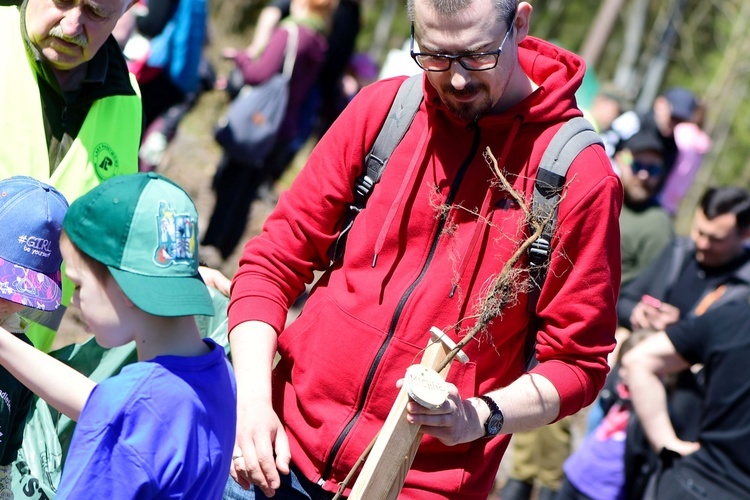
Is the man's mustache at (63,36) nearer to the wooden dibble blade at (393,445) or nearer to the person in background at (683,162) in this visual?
the wooden dibble blade at (393,445)

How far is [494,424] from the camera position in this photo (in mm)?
2334

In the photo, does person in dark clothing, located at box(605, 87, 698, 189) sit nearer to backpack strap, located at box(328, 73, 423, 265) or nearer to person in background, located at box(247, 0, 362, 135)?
person in background, located at box(247, 0, 362, 135)

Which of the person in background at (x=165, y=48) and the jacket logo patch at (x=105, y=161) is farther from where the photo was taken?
the person in background at (x=165, y=48)

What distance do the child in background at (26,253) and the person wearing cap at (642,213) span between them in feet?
13.7

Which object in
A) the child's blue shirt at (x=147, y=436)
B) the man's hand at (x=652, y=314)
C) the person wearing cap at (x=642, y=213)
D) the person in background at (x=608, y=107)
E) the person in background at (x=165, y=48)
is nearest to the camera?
the child's blue shirt at (x=147, y=436)

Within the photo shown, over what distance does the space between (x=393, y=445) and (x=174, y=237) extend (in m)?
0.62

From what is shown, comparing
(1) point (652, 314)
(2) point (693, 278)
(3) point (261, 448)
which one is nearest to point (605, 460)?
(1) point (652, 314)

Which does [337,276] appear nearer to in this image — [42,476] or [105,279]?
[105,279]

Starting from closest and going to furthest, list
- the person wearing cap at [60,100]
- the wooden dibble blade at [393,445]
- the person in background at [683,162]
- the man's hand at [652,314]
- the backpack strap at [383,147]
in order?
the wooden dibble blade at [393,445] < the backpack strap at [383,147] < the person wearing cap at [60,100] < the man's hand at [652,314] < the person in background at [683,162]

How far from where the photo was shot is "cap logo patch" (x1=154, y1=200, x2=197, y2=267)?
2049mm

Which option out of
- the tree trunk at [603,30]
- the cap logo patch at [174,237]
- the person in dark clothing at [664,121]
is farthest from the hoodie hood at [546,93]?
the tree trunk at [603,30]

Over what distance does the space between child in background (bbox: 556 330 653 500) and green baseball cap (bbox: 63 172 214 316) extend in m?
3.18

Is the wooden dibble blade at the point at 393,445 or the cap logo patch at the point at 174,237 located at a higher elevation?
the cap logo patch at the point at 174,237

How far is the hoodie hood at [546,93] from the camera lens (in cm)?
249
